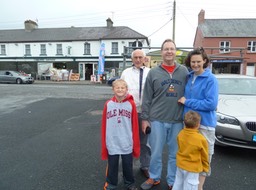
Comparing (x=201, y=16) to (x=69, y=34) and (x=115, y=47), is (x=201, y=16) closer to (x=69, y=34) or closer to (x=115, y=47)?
(x=115, y=47)

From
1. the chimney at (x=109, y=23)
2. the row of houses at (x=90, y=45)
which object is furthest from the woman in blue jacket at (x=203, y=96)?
the chimney at (x=109, y=23)

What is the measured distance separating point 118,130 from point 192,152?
0.95 meters

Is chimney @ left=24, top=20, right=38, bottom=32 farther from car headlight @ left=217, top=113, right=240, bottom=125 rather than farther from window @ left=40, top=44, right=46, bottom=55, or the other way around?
car headlight @ left=217, top=113, right=240, bottom=125

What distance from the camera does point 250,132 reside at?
3.59 metres

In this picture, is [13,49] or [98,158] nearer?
[98,158]

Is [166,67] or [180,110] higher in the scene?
[166,67]

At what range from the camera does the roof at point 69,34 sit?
28953 millimetres

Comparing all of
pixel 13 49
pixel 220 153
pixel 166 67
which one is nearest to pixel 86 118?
pixel 220 153

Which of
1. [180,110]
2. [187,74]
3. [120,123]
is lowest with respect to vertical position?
[120,123]

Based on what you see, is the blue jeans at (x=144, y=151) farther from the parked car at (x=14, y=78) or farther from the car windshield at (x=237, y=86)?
the parked car at (x=14, y=78)

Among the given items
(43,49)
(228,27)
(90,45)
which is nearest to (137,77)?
(90,45)

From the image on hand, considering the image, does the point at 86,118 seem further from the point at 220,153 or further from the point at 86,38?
the point at 86,38

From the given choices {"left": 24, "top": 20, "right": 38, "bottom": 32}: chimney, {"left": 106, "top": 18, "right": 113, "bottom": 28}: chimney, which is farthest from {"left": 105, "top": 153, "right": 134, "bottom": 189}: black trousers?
{"left": 24, "top": 20, "right": 38, "bottom": 32}: chimney

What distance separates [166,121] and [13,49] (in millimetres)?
33824
